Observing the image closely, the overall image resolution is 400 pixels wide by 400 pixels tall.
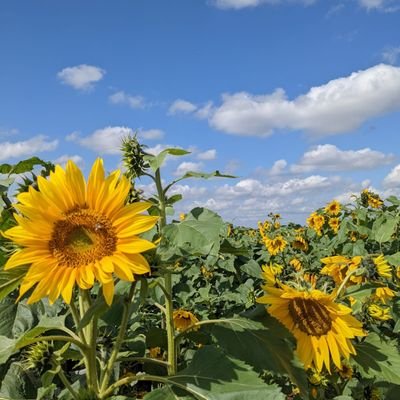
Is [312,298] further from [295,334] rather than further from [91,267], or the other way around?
[91,267]

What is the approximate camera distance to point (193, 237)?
1567mm

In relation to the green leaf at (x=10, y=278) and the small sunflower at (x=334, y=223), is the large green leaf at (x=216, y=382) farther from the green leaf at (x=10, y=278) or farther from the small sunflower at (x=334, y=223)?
the small sunflower at (x=334, y=223)

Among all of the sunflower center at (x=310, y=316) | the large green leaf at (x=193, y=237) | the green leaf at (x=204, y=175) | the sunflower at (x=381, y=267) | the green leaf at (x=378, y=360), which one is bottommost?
the green leaf at (x=378, y=360)

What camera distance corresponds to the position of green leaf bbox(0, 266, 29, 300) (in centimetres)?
145

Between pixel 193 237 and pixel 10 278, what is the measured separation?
19.6 inches

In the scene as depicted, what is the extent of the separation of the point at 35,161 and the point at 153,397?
765mm

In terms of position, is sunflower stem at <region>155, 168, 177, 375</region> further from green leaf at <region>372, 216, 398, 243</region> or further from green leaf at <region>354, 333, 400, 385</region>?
green leaf at <region>372, 216, 398, 243</region>

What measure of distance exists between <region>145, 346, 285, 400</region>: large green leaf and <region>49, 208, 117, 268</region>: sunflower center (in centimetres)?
40

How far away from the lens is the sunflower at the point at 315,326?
1.89 metres

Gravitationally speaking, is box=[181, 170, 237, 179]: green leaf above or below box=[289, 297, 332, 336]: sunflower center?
above

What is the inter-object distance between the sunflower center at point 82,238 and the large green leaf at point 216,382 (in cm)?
40

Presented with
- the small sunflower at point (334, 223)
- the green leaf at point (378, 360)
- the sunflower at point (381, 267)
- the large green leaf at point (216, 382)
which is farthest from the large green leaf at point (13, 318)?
the small sunflower at point (334, 223)

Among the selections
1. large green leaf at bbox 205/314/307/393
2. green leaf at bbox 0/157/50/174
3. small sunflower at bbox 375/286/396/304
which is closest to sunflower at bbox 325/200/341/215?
small sunflower at bbox 375/286/396/304

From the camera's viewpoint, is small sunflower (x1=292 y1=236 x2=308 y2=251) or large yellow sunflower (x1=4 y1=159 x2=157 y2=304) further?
small sunflower (x1=292 y1=236 x2=308 y2=251)
